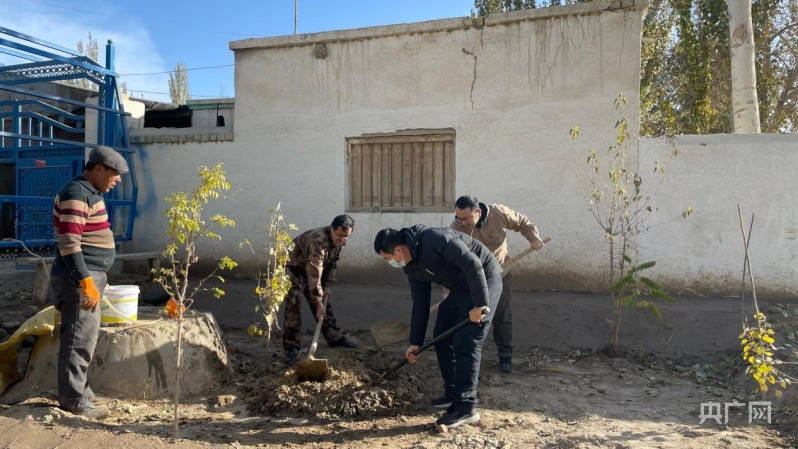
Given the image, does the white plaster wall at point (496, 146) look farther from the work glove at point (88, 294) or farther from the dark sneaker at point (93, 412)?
the dark sneaker at point (93, 412)

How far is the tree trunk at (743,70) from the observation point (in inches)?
318

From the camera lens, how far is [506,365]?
5316 mm

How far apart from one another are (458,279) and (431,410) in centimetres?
100

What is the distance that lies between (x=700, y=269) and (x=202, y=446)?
5566 mm

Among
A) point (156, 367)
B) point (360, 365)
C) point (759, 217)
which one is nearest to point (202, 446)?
point (156, 367)

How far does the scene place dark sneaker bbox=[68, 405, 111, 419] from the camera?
13.3 ft

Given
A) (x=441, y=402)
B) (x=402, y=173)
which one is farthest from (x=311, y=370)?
(x=402, y=173)

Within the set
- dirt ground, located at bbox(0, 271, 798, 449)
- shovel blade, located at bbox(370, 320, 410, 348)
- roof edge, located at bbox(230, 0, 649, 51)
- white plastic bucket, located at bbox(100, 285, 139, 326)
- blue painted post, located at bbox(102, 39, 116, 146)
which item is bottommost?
dirt ground, located at bbox(0, 271, 798, 449)

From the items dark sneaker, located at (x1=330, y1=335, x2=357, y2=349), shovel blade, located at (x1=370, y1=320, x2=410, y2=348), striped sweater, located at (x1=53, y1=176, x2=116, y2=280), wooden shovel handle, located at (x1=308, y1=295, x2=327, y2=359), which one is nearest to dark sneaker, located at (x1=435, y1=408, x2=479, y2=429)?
wooden shovel handle, located at (x1=308, y1=295, x2=327, y2=359)

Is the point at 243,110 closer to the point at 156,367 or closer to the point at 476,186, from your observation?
the point at 476,186

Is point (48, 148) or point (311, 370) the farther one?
point (48, 148)

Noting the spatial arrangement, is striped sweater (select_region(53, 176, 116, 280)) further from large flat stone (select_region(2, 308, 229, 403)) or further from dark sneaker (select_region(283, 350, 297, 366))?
dark sneaker (select_region(283, 350, 297, 366))

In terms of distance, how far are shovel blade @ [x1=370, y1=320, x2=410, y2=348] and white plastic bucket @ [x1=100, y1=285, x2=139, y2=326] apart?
79.8 inches

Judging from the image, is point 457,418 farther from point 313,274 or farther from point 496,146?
point 496,146
